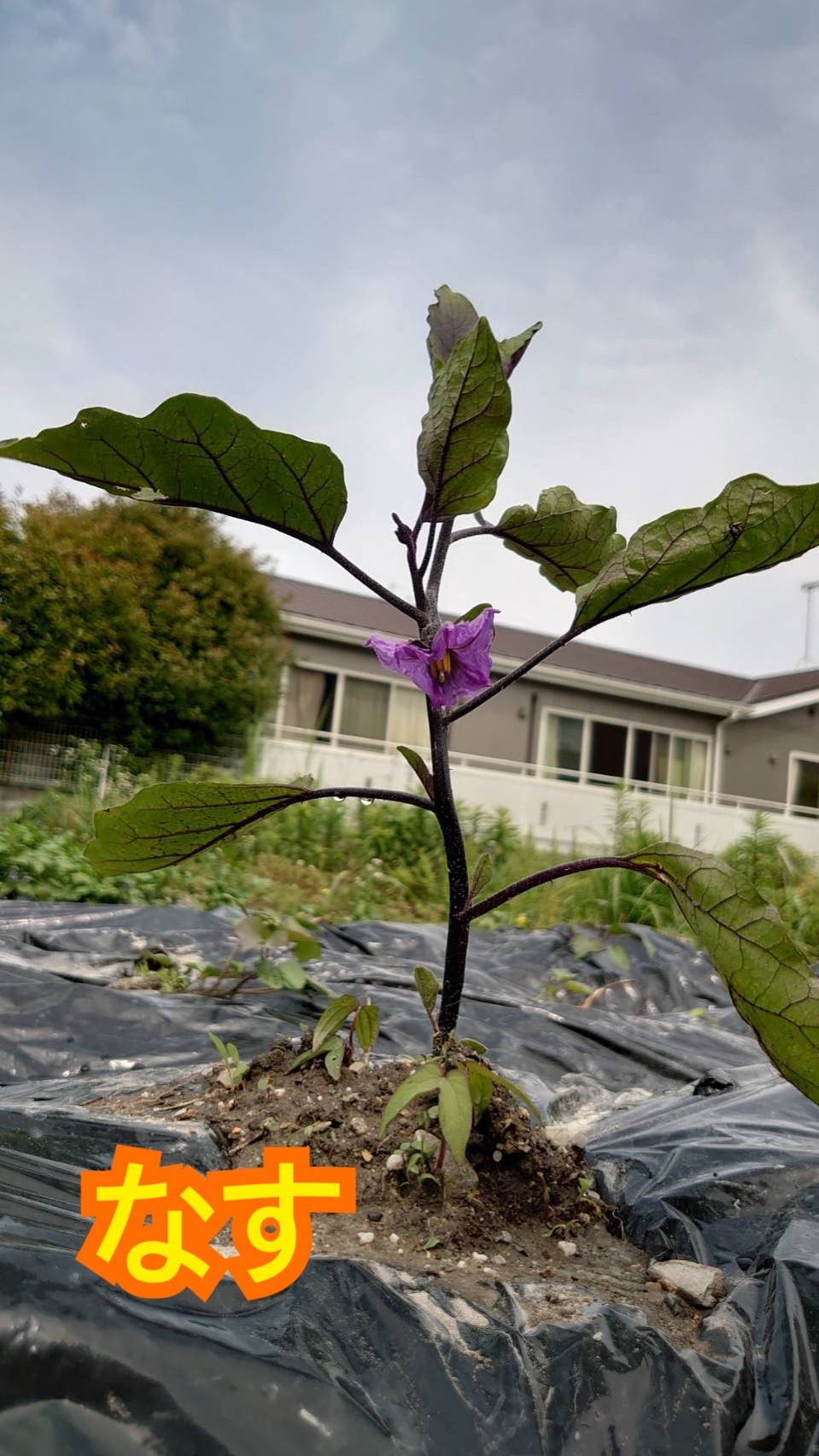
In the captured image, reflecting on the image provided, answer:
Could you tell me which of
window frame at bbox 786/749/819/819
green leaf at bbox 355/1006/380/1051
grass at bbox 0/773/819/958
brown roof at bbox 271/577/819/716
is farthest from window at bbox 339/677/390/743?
green leaf at bbox 355/1006/380/1051

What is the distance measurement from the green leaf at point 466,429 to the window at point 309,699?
9.93 metres

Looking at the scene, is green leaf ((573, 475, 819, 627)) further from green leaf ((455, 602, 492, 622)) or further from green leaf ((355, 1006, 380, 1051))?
green leaf ((355, 1006, 380, 1051))

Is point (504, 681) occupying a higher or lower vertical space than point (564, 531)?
lower

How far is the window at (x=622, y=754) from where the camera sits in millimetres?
12281

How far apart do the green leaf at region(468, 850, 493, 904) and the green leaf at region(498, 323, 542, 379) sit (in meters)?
0.64

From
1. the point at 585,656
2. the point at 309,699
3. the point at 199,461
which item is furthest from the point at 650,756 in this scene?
the point at 199,461

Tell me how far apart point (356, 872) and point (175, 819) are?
6067 millimetres

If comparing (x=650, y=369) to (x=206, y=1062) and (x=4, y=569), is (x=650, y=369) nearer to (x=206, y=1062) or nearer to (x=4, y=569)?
(x=206, y=1062)

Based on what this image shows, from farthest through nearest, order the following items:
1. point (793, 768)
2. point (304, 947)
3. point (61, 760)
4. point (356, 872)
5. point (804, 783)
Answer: point (804, 783)
point (793, 768)
point (61, 760)
point (356, 872)
point (304, 947)

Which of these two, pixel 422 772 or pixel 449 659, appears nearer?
pixel 449 659

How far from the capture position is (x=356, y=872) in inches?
278

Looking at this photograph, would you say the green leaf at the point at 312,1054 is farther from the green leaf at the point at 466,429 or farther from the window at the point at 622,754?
the window at the point at 622,754

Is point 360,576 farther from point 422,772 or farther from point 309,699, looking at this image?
point 309,699

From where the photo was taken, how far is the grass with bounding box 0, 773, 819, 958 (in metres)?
4.80
